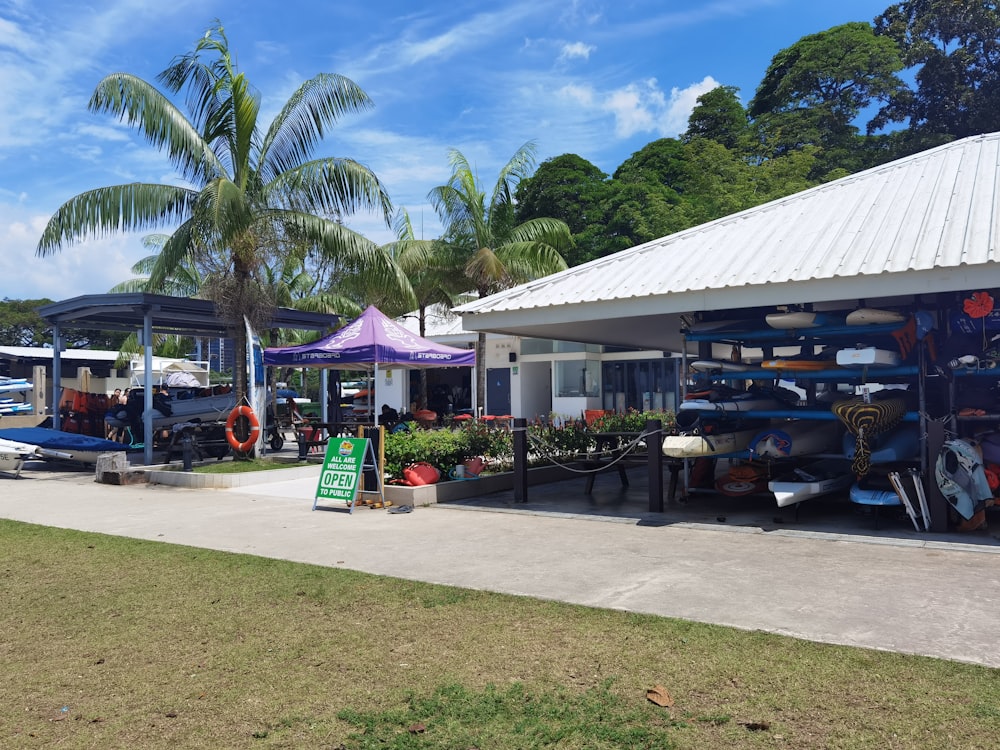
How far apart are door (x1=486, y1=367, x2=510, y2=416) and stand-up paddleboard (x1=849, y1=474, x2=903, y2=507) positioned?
871 inches

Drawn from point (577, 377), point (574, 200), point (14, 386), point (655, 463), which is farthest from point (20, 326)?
point (655, 463)

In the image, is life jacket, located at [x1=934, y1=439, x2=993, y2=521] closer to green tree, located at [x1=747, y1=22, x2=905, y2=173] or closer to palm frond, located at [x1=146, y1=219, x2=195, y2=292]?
palm frond, located at [x1=146, y1=219, x2=195, y2=292]

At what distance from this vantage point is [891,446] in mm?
9352

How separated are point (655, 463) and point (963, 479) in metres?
3.37

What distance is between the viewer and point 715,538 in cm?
842

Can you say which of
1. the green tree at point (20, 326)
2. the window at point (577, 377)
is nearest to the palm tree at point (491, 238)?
the window at point (577, 377)

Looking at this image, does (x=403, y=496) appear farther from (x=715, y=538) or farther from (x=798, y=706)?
(x=798, y=706)

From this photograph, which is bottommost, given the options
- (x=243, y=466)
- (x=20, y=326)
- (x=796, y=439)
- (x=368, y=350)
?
(x=243, y=466)

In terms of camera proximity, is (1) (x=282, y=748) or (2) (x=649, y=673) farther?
(2) (x=649, y=673)

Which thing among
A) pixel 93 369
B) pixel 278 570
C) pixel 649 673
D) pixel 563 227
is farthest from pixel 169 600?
pixel 93 369

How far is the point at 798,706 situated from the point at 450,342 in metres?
25.9

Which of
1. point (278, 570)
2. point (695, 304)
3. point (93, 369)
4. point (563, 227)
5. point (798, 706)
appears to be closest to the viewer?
point (798, 706)

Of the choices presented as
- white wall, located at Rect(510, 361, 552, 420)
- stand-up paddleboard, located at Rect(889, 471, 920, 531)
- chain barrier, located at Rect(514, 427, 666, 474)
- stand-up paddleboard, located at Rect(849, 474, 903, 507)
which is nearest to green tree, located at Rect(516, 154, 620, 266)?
white wall, located at Rect(510, 361, 552, 420)

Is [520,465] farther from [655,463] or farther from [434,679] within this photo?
[434,679]
